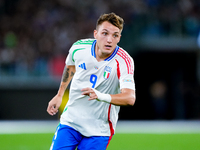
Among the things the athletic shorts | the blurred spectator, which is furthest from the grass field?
the athletic shorts

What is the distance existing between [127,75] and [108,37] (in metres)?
0.51

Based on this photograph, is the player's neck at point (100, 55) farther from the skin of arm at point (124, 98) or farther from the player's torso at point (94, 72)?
the skin of arm at point (124, 98)

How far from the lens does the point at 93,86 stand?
4.82 metres

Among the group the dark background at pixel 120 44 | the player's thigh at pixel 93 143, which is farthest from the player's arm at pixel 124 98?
the dark background at pixel 120 44

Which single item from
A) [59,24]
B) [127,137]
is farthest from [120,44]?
[127,137]

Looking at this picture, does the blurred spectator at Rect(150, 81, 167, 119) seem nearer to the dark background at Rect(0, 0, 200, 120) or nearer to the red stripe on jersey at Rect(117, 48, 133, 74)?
the dark background at Rect(0, 0, 200, 120)

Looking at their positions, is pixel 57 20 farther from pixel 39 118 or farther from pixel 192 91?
pixel 192 91

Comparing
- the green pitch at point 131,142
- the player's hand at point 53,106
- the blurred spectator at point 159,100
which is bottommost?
the blurred spectator at point 159,100

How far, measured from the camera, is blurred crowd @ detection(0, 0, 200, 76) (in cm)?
1731

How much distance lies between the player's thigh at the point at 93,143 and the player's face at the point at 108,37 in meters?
1.06

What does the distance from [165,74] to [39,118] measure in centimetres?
737

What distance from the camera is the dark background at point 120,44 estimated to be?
679 inches

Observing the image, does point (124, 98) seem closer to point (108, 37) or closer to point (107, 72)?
point (107, 72)

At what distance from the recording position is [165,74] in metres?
21.1
